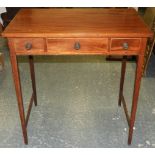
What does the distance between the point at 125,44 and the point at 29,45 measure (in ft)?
1.67

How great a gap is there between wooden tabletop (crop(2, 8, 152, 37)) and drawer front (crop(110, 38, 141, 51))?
4cm

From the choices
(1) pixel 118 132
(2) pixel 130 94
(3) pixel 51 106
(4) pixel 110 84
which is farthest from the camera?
(4) pixel 110 84

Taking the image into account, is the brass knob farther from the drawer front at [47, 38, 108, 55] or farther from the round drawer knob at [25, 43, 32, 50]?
the round drawer knob at [25, 43, 32, 50]

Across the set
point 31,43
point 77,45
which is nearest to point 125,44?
point 77,45

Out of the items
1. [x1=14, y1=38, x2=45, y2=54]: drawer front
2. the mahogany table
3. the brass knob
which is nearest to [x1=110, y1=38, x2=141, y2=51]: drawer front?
the mahogany table

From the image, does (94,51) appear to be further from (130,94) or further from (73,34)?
(130,94)

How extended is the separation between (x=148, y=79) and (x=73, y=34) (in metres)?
1.49

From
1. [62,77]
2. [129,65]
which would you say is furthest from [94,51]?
[129,65]

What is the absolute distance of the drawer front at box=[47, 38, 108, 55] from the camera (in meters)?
1.21

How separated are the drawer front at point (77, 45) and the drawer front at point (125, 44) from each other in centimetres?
4

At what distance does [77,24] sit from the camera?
1301 mm

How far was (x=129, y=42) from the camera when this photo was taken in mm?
1212

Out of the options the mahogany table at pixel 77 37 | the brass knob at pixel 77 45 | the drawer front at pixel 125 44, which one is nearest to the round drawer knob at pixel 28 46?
the mahogany table at pixel 77 37

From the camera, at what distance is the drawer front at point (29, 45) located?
120 centimetres
